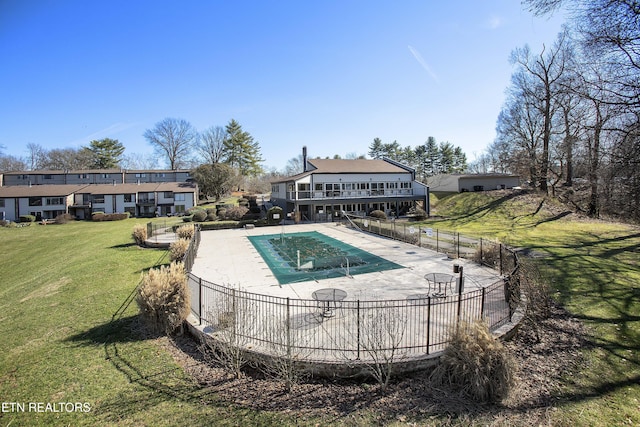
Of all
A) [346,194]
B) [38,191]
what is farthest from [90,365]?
[38,191]

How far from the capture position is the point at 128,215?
145 feet

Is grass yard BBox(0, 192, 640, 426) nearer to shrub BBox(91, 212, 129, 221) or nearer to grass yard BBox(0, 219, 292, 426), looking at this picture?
grass yard BBox(0, 219, 292, 426)

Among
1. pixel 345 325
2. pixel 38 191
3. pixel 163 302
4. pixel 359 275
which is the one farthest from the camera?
pixel 38 191

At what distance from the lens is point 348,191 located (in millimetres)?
35625

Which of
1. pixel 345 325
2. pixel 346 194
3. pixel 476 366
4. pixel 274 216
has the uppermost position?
pixel 346 194

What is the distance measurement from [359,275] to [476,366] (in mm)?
7787

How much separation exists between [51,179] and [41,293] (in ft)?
177

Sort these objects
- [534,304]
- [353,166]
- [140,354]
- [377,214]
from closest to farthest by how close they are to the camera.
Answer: [140,354] < [534,304] < [377,214] < [353,166]

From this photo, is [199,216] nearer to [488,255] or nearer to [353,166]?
[353,166]

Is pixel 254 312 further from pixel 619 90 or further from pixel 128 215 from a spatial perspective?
pixel 128 215

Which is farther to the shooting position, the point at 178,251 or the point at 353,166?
the point at 353,166

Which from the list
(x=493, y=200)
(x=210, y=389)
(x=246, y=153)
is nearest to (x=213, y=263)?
(x=210, y=389)

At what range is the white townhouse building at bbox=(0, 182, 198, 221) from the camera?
43031 millimetres

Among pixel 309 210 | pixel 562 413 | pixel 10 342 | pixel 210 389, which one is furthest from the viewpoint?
pixel 309 210
